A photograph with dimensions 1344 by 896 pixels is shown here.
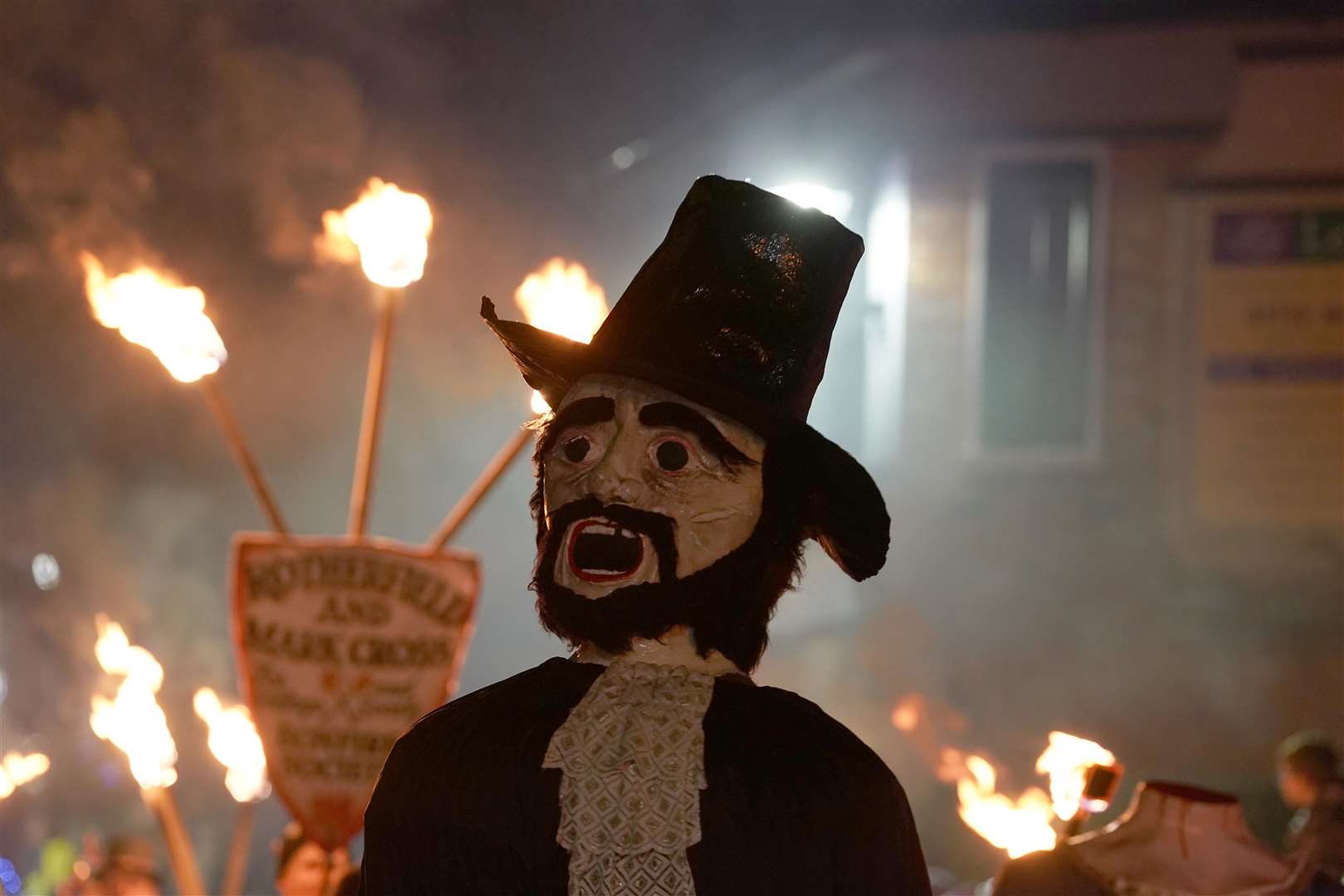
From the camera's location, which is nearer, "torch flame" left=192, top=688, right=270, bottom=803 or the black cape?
the black cape

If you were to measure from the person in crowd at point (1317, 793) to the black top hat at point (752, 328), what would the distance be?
3234 mm

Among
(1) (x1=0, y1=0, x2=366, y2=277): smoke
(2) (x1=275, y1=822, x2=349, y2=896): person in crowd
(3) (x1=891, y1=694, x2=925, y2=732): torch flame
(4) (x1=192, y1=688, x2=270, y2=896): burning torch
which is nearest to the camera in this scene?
(2) (x1=275, y1=822, x2=349, y2=896): person in crowd

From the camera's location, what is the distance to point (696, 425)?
89.7 inches

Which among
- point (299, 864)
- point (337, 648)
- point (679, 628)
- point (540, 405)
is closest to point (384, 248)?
point (337, 648)

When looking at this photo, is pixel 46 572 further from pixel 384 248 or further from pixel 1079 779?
pixel 1079 779

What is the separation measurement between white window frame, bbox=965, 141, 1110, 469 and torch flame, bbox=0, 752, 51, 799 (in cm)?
621

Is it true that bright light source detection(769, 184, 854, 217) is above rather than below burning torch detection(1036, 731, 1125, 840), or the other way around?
above

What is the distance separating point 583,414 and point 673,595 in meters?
0.36

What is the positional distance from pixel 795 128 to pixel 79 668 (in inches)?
258

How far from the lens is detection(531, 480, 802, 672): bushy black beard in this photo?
2.23 m

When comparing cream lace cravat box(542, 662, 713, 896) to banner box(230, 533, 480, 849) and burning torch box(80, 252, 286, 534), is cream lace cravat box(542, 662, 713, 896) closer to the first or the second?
banner box(230, 533, 480, 849)

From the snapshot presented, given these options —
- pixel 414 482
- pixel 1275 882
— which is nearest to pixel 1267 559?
pixel 414 482

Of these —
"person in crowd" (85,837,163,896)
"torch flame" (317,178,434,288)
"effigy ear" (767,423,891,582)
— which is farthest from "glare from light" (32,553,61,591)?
"effigy ear" (767,423,891,582)

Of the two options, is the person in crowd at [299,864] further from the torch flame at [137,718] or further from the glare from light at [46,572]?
the glare from light at [46,572]
